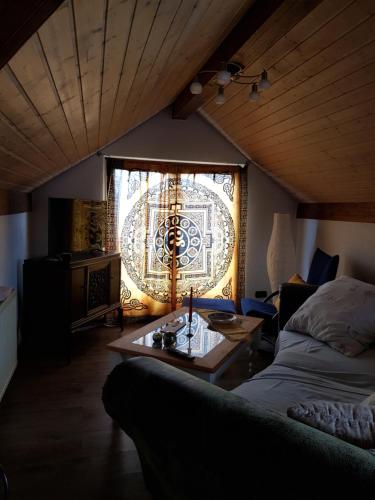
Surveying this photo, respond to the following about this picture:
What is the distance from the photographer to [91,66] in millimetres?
1548

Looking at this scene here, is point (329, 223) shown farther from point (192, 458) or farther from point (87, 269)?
point (192, 458)

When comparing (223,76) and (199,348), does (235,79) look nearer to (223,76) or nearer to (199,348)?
(223,76)

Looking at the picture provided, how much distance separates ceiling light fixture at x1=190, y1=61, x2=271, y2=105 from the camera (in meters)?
2.34

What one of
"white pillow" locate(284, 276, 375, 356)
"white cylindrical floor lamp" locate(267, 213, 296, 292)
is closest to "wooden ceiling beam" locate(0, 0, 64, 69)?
"white pillow" locate(284, 276, 375, 356)

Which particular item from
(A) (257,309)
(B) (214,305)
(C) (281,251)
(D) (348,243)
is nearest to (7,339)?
(B) (214,305)

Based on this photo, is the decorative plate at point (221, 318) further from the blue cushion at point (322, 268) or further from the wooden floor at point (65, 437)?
the blue cushion at point (322, 268)

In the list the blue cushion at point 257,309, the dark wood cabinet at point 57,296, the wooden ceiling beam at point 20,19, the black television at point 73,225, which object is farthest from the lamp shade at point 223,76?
the blue cushion at point 257,309

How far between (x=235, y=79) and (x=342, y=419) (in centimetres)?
240

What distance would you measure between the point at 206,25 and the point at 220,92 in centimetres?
82

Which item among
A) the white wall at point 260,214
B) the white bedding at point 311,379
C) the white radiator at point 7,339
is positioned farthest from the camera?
the white wall at point 260,214

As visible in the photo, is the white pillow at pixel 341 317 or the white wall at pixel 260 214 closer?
the white pillow at pixel 341 317

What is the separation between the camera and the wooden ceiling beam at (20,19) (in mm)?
881

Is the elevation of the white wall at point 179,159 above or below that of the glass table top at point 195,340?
above

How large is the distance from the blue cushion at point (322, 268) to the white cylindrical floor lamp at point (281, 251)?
0.29m
